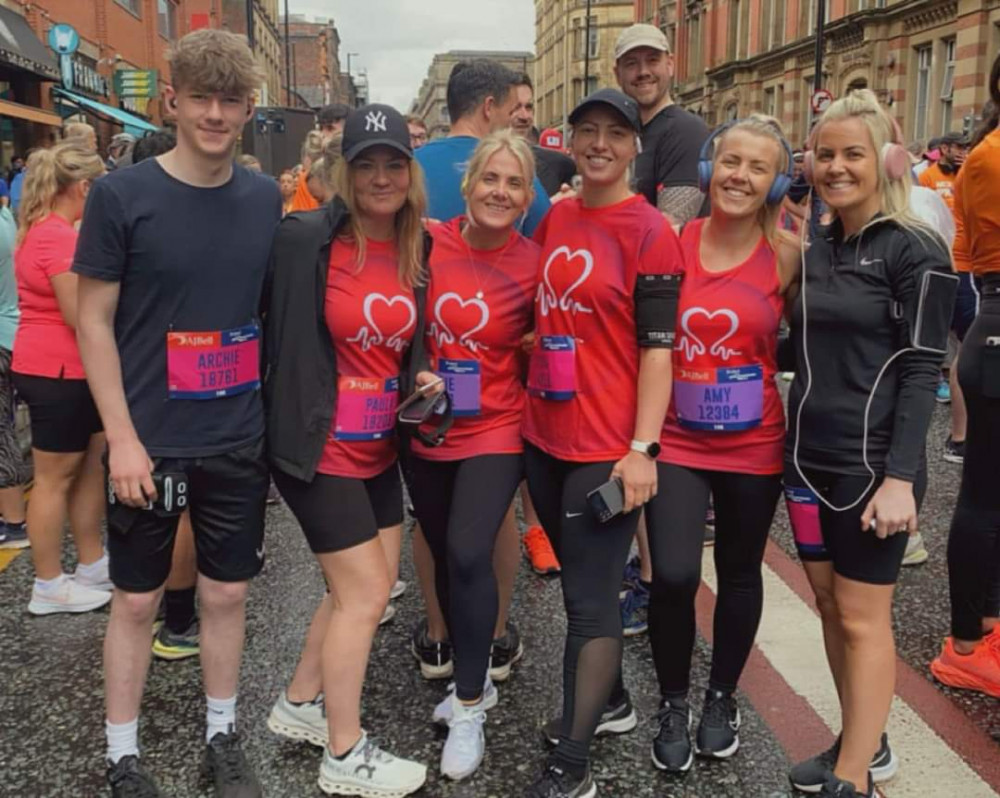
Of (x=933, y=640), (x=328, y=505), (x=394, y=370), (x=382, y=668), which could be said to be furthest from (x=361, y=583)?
(x=933, y=640)

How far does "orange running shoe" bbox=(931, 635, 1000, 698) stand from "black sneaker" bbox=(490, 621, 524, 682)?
1.56 m

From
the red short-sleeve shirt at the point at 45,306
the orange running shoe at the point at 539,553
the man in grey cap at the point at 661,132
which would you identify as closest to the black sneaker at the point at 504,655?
the orange running shoe at the point at 539,553

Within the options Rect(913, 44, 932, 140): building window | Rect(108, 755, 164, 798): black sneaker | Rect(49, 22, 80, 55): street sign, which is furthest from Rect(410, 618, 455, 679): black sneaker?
Rect(913, 44, 932, 140): building window

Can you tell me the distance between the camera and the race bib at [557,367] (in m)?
2.76

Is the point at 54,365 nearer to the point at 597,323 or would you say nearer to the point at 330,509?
the point at 330,509

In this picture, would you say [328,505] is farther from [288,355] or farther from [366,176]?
[366,176]

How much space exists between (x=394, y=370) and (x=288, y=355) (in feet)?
1.06

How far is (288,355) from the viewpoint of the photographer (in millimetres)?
2699

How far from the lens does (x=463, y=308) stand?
9.51ft

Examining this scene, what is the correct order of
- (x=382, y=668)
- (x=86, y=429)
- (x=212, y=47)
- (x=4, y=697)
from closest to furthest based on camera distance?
1. (x=212, y=47)
2. (x=4, y=697)
3. (x=382, y=668)
4. (x=86, y=429)

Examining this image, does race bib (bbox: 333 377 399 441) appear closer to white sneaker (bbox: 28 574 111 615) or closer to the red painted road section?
the red painted road section

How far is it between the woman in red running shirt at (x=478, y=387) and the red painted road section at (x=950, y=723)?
1084 millimetres

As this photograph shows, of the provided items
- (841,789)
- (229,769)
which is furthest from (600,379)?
(229,769)

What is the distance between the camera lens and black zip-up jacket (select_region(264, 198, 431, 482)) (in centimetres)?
268
